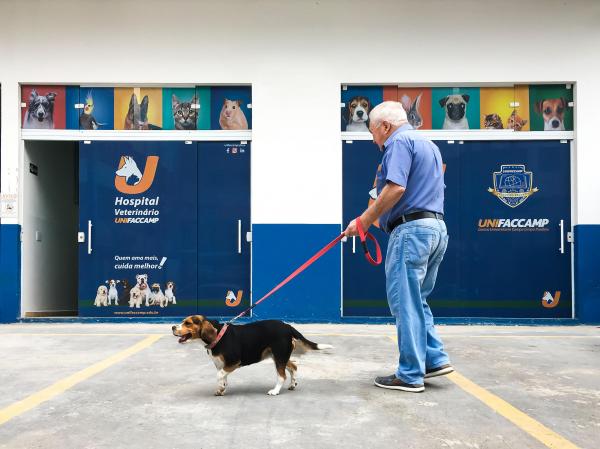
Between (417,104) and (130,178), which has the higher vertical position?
(417,104)

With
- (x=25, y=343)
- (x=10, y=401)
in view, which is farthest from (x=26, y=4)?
(x=10, y=401)

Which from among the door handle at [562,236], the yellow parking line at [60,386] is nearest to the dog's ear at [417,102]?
the door handle at [562,236]

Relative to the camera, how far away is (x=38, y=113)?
26.1ft

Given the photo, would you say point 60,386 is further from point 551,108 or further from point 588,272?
point 551,108

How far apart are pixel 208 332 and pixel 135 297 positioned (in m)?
4.53

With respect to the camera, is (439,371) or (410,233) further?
(439,371)

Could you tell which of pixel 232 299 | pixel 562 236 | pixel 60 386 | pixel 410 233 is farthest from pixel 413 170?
pixel 562 236

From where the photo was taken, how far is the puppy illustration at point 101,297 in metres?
7.83

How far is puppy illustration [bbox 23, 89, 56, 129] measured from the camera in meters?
7.96

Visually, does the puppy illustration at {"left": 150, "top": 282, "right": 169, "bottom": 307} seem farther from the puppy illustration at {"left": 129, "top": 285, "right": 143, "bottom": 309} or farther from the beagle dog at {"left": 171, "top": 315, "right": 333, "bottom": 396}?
the beagle dog at {"left": 171, "top": 315, "right": 333, "bottom": 396}

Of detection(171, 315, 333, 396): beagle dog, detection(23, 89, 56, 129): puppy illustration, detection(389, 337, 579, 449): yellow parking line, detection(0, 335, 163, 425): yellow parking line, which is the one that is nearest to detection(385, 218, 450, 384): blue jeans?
detection(389, 337, 579, 449): yellow parking line

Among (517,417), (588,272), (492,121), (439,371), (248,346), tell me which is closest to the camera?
(517,417)

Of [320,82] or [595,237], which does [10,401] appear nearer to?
[320,82]

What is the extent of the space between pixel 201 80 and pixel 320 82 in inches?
62.3
